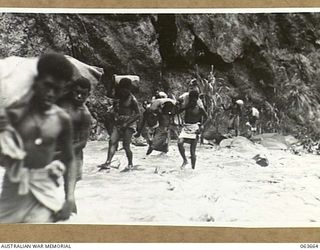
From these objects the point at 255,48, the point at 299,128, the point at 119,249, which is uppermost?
the point at 255,48

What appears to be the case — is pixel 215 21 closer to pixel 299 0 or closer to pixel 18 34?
pixel 299 0

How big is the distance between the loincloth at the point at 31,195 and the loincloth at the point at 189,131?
0.41 metres

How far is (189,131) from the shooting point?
Answer: 1533 millimetres

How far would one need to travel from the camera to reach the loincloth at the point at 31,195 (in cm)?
146

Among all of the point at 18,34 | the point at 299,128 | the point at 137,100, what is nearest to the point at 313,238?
the point at 299,128

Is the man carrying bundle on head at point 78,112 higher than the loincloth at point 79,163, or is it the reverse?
the man carrying bundle on head at point 78,112

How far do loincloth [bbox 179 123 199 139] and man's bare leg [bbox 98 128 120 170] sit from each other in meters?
0.21

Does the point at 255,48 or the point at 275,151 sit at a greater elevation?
the point at 255,48

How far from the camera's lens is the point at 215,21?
1535 mm

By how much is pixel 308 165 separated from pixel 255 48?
1.41 ft

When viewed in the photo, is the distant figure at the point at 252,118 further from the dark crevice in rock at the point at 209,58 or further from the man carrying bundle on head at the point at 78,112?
the man carrying bundle on head at the point at 78,112

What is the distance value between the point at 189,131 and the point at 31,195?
0.55 m

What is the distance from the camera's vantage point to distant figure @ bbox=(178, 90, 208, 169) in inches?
60.2

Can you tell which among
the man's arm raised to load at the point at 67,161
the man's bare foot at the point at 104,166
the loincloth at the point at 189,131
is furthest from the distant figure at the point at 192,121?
the man's arm raised to load at the point at 67,161
